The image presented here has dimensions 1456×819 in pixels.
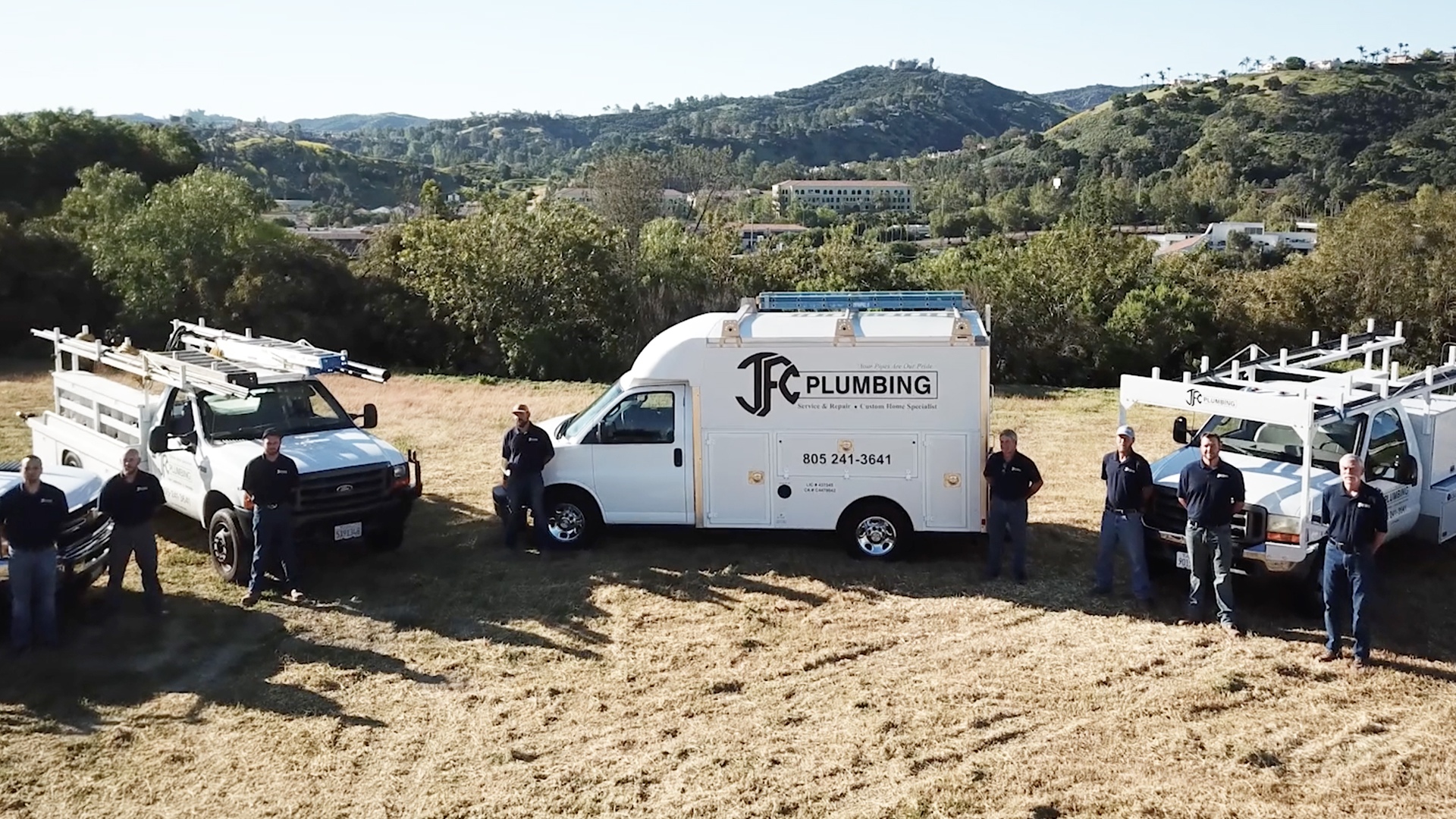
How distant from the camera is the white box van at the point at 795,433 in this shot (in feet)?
34.4

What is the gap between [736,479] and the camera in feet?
36.1

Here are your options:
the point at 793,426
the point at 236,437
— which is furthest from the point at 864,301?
the point at 236,437

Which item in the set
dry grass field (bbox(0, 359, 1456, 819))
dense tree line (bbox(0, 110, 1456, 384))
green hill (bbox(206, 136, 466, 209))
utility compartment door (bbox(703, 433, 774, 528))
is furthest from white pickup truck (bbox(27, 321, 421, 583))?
green hill (bbox(206, 136, 466, 209))

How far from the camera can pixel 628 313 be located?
30250mm

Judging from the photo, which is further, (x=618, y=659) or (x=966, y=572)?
(x=966, y=572)

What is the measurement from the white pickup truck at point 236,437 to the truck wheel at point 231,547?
10 mm

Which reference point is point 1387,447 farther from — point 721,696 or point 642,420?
point 642,420

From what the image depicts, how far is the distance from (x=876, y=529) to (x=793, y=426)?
1288 millimetres

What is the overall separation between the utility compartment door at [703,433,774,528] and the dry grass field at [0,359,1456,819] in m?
0.48

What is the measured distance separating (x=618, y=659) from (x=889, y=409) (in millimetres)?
3474

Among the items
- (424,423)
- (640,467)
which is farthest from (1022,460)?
(424,423)

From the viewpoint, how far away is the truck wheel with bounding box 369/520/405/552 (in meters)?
11.5

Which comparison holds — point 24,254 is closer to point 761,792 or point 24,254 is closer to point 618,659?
point 618,659

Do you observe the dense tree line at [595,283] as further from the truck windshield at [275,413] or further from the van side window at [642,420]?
the van side window at [642,420]
